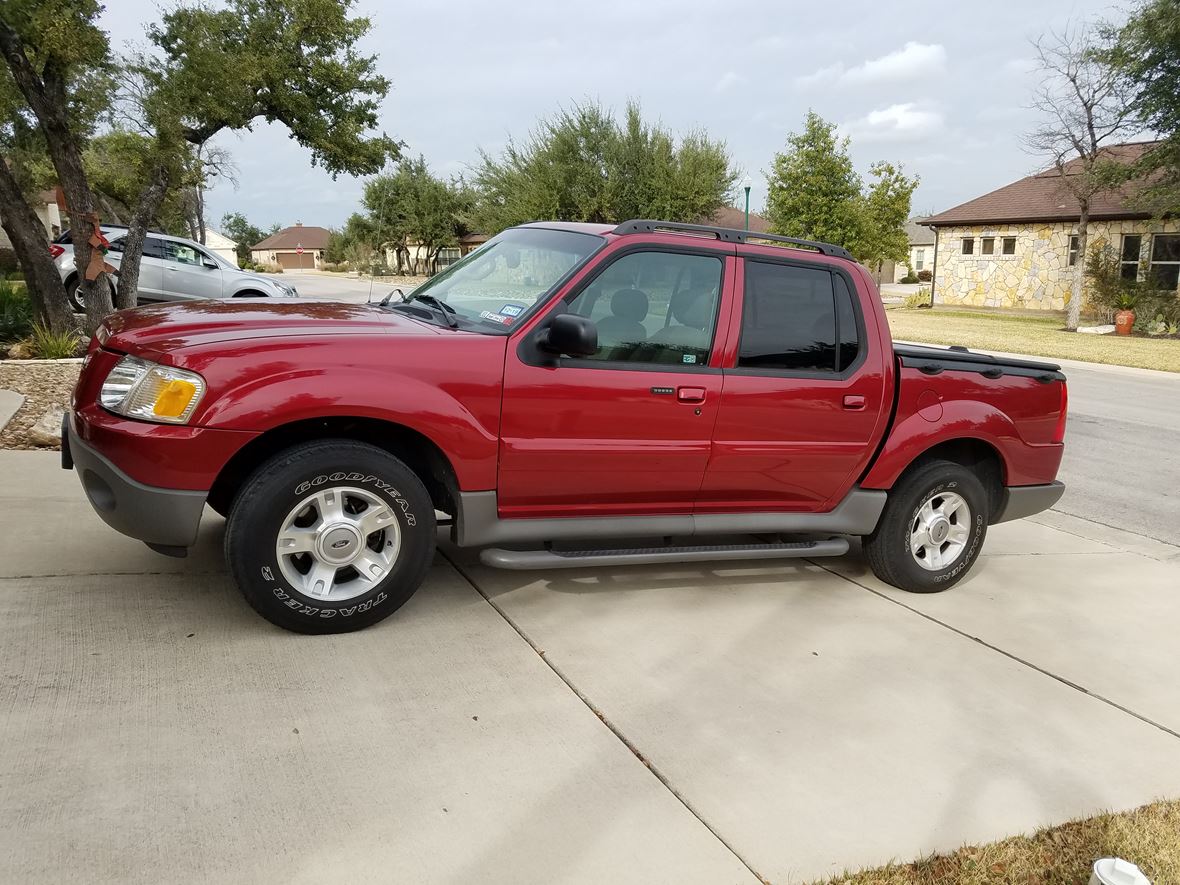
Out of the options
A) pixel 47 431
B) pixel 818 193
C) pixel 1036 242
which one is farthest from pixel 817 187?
pixel 47 431

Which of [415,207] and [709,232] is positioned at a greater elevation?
[415,207]

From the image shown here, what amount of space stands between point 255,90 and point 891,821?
47.0 ft

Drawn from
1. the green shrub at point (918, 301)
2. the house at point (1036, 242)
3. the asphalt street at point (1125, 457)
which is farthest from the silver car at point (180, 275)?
the green shrub at point (918, 301)

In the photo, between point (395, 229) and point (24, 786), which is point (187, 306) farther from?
point (395, 229)

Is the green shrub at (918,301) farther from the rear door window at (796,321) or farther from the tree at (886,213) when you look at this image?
the rear door window at (796,321)

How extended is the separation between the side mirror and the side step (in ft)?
3.14

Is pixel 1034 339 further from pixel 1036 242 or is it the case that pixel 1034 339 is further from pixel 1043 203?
pixel 1043 203

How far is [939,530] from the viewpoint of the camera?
17.4 ft

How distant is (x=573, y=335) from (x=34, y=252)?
422 inches

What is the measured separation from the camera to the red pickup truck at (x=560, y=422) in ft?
12.5

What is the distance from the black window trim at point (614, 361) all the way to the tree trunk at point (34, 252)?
1032 centimetres

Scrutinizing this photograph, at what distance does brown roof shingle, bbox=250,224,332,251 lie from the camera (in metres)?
118

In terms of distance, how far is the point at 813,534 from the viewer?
5473mm

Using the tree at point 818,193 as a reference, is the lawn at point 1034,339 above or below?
below
